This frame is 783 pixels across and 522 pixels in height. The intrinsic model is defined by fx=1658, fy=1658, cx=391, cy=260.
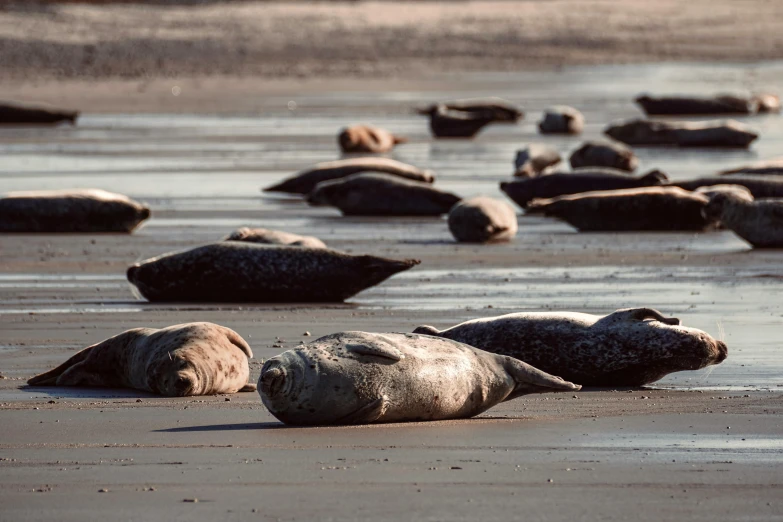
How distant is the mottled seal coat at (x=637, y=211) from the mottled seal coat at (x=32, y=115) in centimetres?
1427

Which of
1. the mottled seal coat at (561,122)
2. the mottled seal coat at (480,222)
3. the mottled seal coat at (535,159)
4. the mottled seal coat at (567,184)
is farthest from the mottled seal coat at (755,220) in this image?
the mottled seal coat at (561,122)

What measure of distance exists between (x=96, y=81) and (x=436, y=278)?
26565 mm

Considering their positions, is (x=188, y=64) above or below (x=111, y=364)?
below

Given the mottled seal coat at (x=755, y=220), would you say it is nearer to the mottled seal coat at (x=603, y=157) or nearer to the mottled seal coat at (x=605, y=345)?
the mottled seal coat at (x=605, y=345)

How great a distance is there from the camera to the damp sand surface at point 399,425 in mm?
4699

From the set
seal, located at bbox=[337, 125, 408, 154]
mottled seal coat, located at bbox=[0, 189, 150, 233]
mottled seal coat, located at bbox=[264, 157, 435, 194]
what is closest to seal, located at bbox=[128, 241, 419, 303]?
mottled seal coat, located at bbox=[0, 189, 150, 233]

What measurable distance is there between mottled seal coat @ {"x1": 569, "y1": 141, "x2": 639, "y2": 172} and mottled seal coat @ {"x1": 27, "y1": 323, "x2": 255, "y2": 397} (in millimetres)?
11365

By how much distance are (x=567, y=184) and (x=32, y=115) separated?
13.3m

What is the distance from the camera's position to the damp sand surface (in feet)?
15.4

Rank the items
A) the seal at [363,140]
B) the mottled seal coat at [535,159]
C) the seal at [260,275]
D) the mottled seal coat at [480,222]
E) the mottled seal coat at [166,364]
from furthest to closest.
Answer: the seal at [363,140]
the mottled seal coat at [535,159]
the mottled seal coat at [480,222]
the seal at [260,275]
the mottled seal coat at [166,364]

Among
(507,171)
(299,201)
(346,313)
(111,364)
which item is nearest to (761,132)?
(507,171)

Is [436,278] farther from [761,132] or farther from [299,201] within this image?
[761,132]

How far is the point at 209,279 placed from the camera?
9289mm

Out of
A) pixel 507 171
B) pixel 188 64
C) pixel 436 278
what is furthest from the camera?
pixel 188 64
